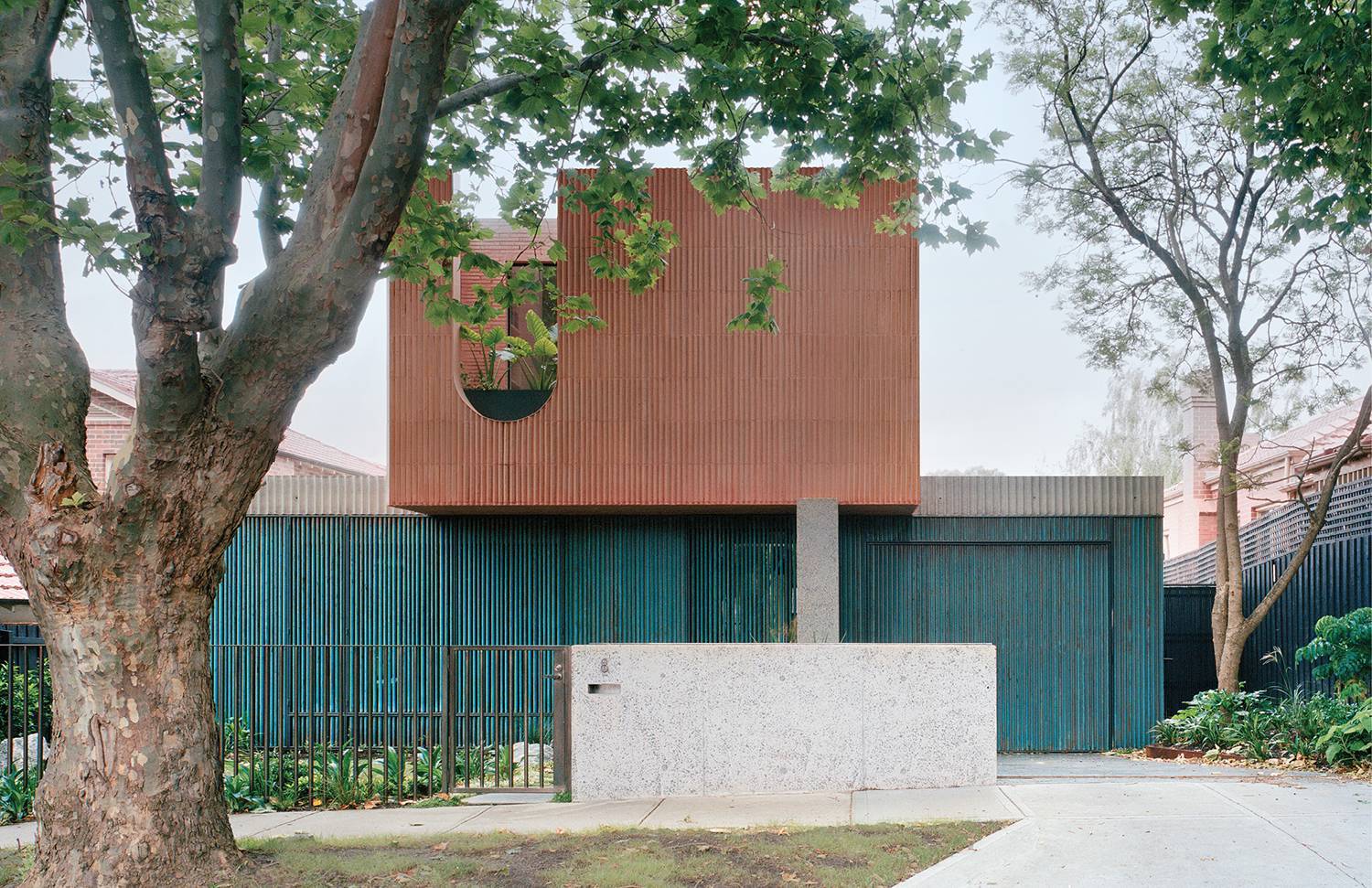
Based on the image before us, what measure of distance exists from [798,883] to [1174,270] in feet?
37.4

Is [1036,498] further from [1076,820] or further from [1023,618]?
[1076,820]

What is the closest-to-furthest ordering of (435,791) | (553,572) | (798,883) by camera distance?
1. (798,883)
2. (435,791)
3. (553,572)

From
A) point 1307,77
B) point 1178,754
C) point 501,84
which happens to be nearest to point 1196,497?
point 1178,754

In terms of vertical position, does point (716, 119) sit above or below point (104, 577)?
above

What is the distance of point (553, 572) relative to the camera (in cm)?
1506

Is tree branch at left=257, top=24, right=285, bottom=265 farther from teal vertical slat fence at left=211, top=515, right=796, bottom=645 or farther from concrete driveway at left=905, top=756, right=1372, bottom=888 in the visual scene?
teal vertical slat fence at left=211, top=515, right=796, bottom=645

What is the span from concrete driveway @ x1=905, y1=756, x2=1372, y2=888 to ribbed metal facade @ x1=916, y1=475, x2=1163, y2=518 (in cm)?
564

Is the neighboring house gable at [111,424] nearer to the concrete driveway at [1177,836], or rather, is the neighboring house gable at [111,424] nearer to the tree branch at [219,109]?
the tree branch at [219,109]

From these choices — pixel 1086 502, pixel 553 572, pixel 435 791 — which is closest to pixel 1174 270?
pixel 1086 502

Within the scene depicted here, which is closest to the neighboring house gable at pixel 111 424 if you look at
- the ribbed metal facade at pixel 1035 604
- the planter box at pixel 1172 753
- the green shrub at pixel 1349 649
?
the ribbed metal facade at pixel 1035 604

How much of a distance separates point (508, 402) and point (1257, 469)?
11670 mm

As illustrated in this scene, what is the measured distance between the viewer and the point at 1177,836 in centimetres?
751

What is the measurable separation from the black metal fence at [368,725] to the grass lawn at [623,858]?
1945 mm

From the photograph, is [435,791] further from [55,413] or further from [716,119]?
[716,119]
